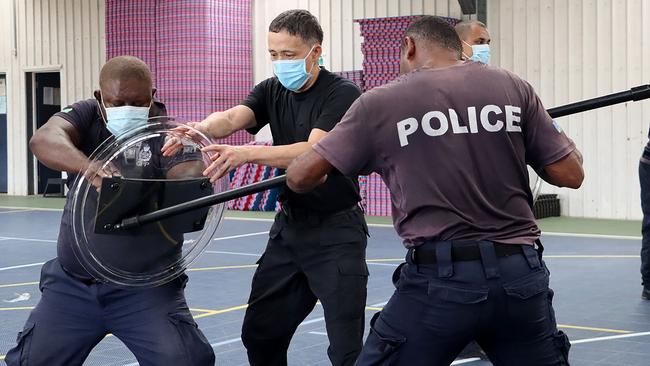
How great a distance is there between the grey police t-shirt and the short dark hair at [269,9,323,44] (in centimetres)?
158

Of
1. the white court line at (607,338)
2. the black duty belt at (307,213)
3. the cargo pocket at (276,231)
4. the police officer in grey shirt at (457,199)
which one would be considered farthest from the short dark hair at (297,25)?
the white court line at (607,338)

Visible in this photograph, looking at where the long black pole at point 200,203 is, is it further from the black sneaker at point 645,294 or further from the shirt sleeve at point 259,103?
the black sneaker at point 645,294

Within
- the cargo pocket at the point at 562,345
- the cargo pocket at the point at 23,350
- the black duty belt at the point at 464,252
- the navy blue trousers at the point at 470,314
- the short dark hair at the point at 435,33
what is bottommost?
the cargo pocket at the point at 23,350

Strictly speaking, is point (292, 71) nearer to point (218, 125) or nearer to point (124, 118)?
point (218, 125)

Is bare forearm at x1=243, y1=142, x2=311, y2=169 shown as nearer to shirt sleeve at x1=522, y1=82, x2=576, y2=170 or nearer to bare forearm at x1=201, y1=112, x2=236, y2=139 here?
bare forearm at x1=201, y1=112, x2=236, y2=139

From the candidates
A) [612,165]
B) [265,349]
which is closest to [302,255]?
[265,349]

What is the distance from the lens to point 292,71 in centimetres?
532

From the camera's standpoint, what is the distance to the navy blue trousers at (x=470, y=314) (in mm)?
3732

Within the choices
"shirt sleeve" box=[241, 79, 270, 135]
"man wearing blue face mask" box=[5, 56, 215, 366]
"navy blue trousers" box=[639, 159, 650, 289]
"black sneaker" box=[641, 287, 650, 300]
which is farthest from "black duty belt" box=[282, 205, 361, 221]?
"black sneaker" box=[641, 287, 650, 300]

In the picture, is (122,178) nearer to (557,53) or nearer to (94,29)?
(557,53)

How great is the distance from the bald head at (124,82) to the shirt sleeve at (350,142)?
1142 mm

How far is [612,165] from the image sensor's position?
17.3 metres

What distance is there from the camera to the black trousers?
203 inches

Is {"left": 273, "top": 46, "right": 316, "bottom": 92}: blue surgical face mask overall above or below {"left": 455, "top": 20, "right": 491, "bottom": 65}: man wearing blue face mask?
below
